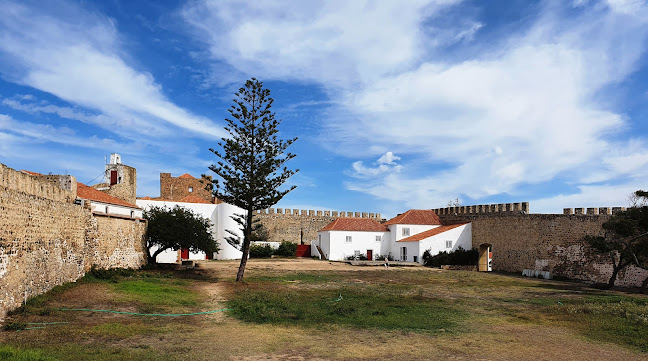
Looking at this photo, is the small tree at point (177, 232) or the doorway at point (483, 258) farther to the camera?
the doorway at point (483, 258)

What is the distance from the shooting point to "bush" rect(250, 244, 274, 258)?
127 ft

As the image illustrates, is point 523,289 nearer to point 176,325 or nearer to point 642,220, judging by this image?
point 642,220

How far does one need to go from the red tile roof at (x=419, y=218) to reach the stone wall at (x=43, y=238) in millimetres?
24817

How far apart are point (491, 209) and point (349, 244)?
12097 millimetres

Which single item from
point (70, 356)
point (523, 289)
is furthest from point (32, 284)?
point (523, 289)

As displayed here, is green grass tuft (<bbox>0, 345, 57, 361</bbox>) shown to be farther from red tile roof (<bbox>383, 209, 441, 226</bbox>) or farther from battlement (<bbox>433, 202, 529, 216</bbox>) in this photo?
red tile roof (<bbox>383, 209, 441, 226</bbox>)

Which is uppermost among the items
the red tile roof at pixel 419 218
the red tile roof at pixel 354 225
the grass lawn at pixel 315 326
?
the red tile roof at pixel 419 218

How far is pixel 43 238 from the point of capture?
1209 cm

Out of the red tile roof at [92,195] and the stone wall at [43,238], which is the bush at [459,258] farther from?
the stone wall at [43,238]

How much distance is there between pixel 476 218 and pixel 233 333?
2712cm

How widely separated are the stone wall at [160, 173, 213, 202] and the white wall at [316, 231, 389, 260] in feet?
39.3

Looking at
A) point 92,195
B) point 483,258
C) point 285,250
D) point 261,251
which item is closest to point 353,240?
point 285,250

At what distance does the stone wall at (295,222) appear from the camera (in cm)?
4281

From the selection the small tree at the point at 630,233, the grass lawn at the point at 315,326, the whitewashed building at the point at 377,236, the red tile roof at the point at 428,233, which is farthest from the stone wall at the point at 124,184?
the small tree at the point at 630,233
